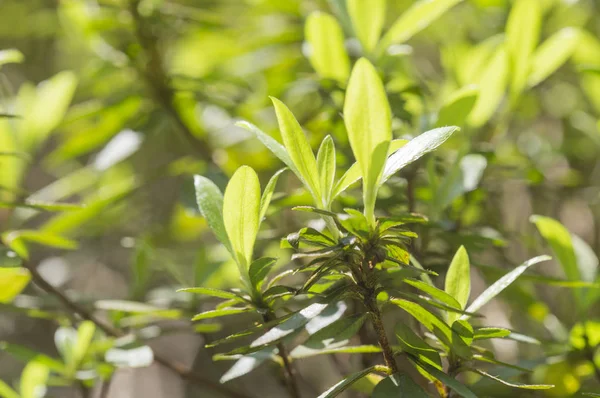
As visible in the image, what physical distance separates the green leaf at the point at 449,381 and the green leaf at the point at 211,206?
207 millimetres

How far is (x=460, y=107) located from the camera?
728mm

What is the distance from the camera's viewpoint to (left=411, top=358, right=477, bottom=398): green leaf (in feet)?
1.73

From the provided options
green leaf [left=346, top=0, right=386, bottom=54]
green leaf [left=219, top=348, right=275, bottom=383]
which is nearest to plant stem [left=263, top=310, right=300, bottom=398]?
green leaf [left=219, top=348, right=275, bottom=383]

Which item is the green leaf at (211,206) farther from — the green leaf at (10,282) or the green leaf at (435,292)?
the green leaf at (10,282)

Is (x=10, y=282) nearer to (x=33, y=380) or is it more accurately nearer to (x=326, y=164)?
(x=33, y=380)

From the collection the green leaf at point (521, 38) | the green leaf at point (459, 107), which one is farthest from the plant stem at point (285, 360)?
the green leaf at point (521, 38)

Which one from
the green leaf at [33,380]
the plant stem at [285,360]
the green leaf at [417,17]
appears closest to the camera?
the plant stem at [285,360]

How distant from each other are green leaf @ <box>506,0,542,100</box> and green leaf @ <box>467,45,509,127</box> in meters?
0.07

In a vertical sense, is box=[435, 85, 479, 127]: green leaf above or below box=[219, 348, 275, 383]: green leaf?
above

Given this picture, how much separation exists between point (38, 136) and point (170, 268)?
1.25 feet

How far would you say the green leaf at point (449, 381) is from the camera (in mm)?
527

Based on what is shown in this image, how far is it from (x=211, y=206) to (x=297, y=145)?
0.40 ft

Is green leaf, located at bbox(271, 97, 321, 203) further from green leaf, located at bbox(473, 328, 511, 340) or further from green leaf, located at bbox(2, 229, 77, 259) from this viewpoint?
green leaf, located at bbox(2, 229, 77, 259)

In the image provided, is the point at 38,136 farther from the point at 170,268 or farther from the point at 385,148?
the point at 385,148
